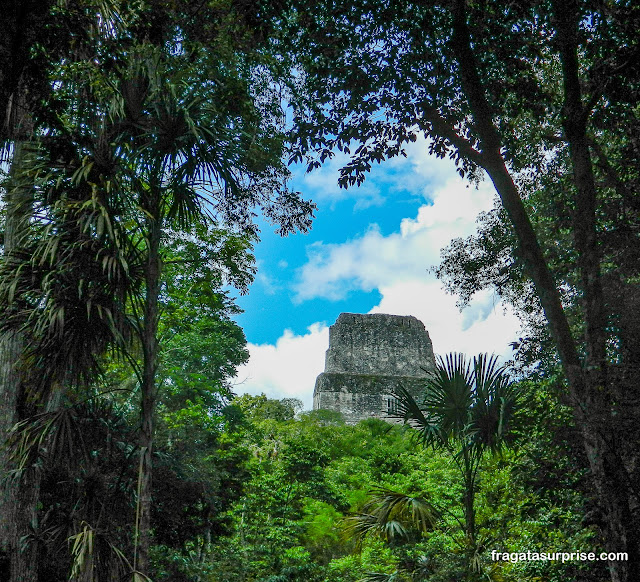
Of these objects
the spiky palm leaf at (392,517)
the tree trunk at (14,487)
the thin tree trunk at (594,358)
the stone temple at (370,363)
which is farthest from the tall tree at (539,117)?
the stone temple at (370,363)

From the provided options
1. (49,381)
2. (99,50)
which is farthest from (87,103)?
(49,381)

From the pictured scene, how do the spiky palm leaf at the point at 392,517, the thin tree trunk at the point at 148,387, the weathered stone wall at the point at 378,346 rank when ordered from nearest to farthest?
1. the thin tree trunk at the point at 148,387
2. the spiky palm leaf at the point at 392,517
3. the weathered stone wall at the point at 378,346

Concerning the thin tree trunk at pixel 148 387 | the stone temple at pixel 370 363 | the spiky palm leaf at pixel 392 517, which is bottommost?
the spiky palm leaf at pixel 392 517

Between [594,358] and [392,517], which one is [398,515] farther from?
[594,358]

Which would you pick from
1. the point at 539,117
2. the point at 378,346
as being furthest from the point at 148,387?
the point at 378,346

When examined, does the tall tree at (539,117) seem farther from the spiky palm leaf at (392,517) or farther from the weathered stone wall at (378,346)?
the weathered stone wall at (378,346)

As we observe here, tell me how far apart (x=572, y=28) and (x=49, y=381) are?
16.6ft

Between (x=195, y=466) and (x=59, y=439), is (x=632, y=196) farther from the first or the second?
(x=195, y=466)

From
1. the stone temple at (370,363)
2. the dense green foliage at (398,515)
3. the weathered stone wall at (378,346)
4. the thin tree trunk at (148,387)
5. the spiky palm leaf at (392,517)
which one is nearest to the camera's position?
the thin tree trunk at (148,387)

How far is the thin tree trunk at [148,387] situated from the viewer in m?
4.09

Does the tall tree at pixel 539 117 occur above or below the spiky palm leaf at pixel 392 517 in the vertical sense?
above

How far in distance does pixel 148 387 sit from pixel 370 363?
60.6ft

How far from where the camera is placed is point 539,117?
242 inches

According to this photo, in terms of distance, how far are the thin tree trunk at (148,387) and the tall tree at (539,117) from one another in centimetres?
207
